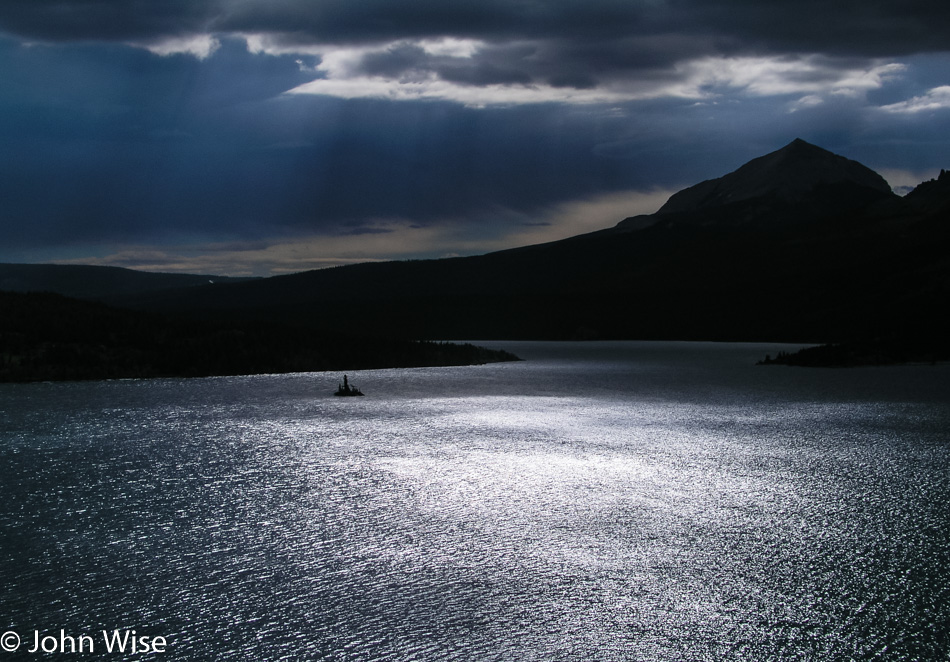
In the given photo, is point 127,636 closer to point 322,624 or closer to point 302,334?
point 322,624

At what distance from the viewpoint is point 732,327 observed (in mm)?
199125

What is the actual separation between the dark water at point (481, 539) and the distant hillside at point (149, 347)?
3062cm

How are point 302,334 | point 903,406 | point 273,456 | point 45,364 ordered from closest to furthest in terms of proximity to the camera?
point 273,456, point 903,406, point 45,364, point 302,334

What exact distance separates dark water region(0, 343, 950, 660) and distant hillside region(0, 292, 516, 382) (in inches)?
1205

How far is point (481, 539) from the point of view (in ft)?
49.2

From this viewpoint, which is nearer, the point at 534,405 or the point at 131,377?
the point at 534,405

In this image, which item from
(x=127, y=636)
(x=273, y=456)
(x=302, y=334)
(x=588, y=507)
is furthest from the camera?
(x=302, y=334)

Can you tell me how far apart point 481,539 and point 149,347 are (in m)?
60.9

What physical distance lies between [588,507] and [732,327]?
7539 inches

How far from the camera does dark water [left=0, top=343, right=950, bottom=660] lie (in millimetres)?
10656

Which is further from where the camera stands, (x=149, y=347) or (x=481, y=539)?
(x=149, y=347)

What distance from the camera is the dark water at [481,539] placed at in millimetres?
10656

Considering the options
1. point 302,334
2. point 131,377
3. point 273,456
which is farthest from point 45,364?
point 273,456

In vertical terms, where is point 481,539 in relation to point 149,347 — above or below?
below
